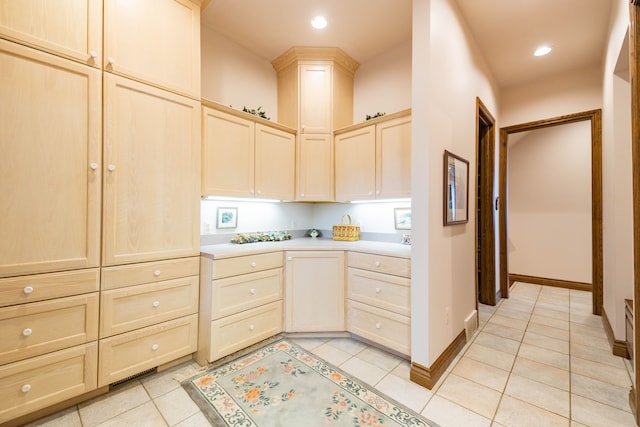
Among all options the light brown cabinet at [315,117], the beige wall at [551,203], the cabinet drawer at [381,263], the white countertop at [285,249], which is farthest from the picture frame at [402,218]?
the beige wall at [551,203]

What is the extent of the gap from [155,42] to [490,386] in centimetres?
335

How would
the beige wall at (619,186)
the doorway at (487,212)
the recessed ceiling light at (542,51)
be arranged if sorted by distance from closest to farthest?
the beige wall at (619,186)
the recessed ceiling light at (542,51)
the doorway at (487,212)

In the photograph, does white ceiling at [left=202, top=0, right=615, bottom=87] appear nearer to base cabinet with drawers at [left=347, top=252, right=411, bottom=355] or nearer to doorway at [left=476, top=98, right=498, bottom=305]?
doorway at [left=476, top=98, right=498, bottom=305]

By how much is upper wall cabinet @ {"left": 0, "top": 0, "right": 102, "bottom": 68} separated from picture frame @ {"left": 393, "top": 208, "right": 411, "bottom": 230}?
2601mm

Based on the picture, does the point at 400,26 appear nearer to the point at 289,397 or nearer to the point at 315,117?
the point at 315,117

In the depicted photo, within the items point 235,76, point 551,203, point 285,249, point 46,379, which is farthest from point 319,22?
point 551,203

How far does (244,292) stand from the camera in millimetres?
2182

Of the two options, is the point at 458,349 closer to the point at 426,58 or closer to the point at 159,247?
the point at 426,58

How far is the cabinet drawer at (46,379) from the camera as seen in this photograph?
1365 mm

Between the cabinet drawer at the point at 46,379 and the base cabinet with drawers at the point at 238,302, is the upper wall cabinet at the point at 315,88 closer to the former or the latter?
the base cabinet with drawers at the point at 238,302

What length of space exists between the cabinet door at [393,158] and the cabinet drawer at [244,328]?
4.91ft

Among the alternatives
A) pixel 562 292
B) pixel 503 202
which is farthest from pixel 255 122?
pixel 562 292

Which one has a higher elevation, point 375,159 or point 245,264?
point 375,159

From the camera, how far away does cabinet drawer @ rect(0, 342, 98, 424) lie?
1365 mm
